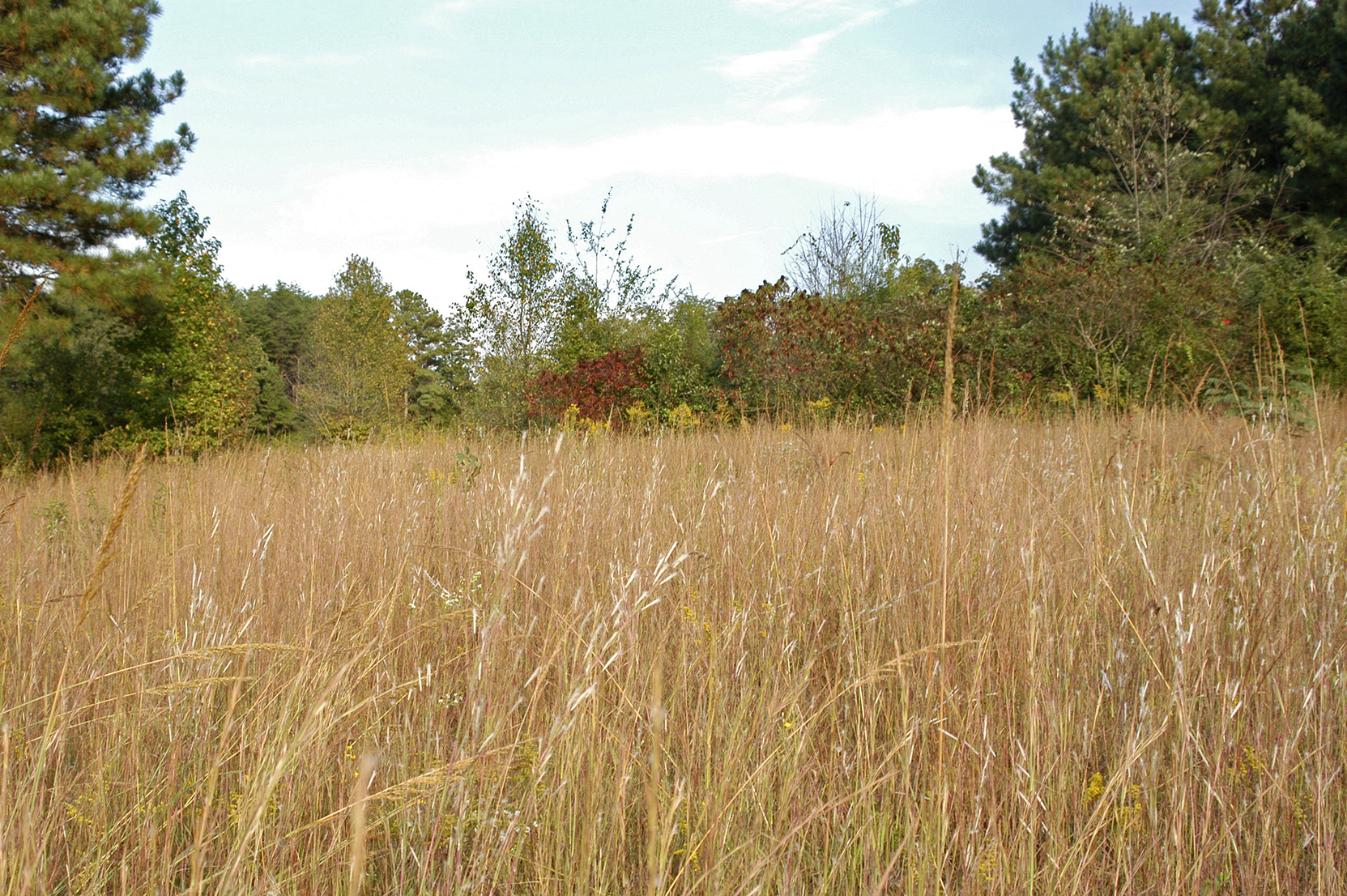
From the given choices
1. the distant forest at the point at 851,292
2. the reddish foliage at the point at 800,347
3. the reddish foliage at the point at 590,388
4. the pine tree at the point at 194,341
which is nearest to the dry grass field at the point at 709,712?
Answer: the distant forest at the point at 851,292

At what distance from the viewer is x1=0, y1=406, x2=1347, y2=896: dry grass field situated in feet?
3.81

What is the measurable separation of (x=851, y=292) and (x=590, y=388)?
8660mm

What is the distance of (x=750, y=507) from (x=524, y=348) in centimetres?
1095

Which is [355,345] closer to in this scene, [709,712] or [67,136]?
[67,136]

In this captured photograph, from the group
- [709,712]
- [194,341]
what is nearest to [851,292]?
[194,341]

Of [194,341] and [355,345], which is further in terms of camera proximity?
[355,345]

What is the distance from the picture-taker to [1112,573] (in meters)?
2.28

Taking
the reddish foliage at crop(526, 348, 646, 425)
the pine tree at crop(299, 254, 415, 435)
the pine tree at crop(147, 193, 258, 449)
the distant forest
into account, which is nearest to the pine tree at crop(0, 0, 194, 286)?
the distant forest

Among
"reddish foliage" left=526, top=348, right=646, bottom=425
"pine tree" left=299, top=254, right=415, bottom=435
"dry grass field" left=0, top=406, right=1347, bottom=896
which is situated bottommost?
"dry grass field" left=0, top=406, right=1347, bottom=896

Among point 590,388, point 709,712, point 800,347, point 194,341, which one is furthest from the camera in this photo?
point 194,341

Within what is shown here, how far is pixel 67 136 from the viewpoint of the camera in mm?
10703

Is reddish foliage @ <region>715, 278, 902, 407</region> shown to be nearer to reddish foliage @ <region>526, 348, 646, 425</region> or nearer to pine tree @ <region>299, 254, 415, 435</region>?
reddish foliage @ <region>526, 348, 646, 425</region>

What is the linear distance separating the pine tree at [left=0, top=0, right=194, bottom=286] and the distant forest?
4 centimetres

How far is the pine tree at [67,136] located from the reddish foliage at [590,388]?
6125 mm
